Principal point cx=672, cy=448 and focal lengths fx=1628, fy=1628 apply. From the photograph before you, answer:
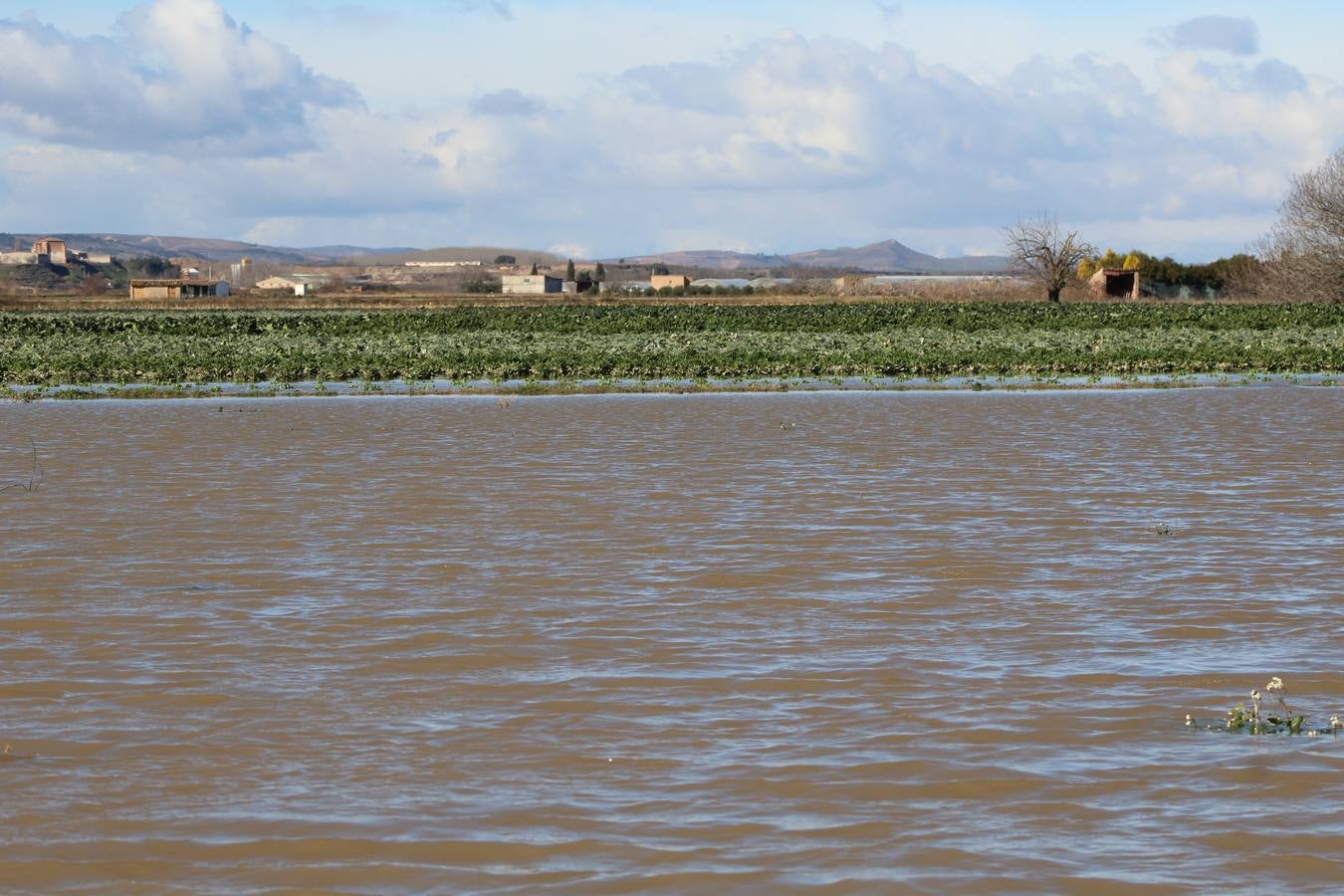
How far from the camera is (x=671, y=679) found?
801 centimetres

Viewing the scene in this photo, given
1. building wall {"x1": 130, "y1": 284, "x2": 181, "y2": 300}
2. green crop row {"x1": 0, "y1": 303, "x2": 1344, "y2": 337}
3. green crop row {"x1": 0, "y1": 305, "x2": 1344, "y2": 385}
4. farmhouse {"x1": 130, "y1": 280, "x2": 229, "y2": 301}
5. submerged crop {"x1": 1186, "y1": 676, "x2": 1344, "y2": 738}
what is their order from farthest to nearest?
farmhouse {"x1": 130, "y1": 280, "x2": 229, "y2": 301}
building wall {"x1": 130, "y1": 284, "x2": 181, "y2": 300}
green crop row {"x1": 0, "y1": 303, "x2": 1344, "y2": 337}
green crop row {"x1": 0, "y1": 305, "x2": 1344, "y2": 385}
submerged crop {"x1": 1186, "y1": 676, "x2": 1344, "y2": 738}

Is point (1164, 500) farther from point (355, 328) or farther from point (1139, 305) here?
point (1139, 305)

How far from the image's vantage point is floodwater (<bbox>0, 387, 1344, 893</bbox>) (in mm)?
5609

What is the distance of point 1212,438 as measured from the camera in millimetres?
20250

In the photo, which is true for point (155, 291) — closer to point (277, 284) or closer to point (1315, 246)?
point (277, 284)

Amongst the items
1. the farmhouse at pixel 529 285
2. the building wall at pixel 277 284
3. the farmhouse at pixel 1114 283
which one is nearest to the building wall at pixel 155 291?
the farmhouse at pixel 529 285

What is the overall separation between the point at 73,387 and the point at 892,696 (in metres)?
A: 28.6

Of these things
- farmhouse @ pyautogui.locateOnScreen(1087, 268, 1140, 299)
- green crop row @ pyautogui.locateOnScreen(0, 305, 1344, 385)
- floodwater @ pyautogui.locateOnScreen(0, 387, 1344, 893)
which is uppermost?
farmhouse @ pyautogui.locateOnScreen(1087, 268, 1140, 299)

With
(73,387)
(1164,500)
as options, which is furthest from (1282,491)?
(73,387)

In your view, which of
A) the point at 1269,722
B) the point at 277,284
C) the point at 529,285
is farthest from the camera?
the point at 277,284

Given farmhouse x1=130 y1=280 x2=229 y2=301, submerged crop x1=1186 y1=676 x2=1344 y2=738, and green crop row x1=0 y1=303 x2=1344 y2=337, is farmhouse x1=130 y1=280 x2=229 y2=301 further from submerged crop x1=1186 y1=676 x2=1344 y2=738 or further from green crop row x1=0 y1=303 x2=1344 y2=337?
submerged crop x1=1186 y1=676 x2=1344 y2=738

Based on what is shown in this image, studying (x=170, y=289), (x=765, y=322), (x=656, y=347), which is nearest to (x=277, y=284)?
(x=170, y=289)

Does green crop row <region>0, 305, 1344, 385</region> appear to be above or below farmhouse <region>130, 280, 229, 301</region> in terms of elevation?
below

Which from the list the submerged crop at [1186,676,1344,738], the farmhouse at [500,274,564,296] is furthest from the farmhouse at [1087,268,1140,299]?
the submerged crop at [1186,676,1344,738]
